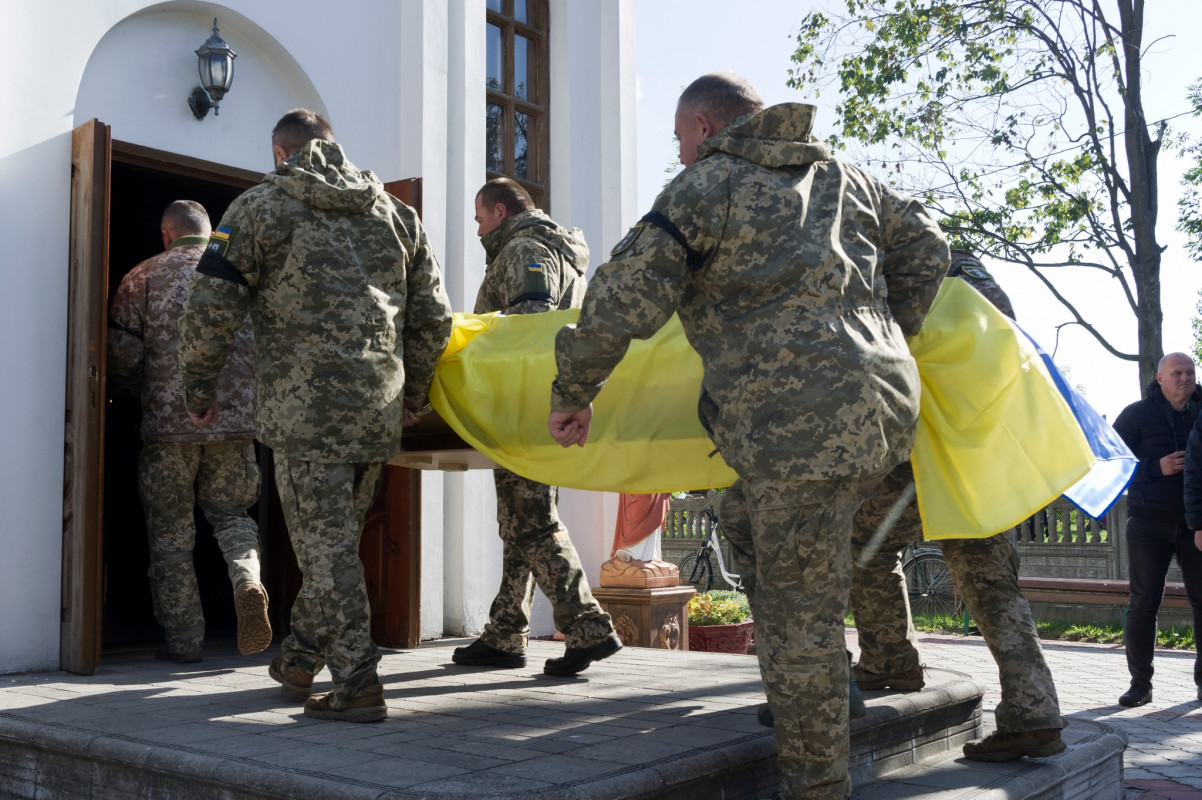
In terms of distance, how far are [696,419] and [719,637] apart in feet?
14.6

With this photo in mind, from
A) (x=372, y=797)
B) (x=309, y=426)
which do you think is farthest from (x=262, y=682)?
(x=372, y=797)

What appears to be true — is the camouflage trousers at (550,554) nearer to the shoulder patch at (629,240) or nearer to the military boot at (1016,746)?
the military boot at (1016,746)

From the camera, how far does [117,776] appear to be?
3.73 m

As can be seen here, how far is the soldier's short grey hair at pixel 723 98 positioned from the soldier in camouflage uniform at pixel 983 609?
134 cm

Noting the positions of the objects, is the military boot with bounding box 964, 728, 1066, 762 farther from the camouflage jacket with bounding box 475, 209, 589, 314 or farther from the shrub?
the shrub

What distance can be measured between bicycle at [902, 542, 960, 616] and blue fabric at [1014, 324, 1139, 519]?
32.1 feet

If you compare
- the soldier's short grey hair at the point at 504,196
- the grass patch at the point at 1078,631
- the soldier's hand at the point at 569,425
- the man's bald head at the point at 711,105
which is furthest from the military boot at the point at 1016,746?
the grass patch at the point at 1078,631

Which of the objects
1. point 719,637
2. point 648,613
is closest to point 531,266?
point 648,613

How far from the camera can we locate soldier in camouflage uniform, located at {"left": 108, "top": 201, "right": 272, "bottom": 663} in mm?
5785

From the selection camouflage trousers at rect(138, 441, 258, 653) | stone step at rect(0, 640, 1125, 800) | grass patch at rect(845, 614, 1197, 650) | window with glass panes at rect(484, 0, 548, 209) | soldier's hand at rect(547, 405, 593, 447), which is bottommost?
grass patch at rect(845, 614, 1197, 650)

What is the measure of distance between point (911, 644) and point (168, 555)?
147 inches

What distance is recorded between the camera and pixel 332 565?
164 inches

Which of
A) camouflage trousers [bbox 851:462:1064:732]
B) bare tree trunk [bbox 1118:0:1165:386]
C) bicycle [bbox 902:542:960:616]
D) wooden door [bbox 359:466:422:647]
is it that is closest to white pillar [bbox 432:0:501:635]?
wooden door [bbox 359:466:422:647]

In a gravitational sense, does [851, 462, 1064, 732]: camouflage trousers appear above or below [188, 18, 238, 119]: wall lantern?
below
